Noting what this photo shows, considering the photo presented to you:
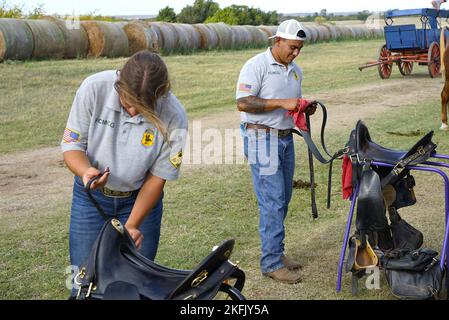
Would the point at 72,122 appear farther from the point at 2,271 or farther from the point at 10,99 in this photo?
the point at 10,99

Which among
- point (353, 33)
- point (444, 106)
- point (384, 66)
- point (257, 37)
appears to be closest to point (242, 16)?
point (353, 33)

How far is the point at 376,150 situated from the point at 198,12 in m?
45.8

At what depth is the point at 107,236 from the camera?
260 cm

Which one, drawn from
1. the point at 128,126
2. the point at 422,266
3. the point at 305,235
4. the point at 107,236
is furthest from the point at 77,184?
the point at 305,235

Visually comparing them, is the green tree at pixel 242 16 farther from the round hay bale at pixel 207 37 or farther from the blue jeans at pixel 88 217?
the blue jeans at pixel 88 217

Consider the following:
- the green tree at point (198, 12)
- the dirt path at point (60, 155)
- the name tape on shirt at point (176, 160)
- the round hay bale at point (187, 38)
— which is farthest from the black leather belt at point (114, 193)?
the green tree at point (198, 12)

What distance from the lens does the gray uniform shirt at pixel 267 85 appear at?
14.7ft

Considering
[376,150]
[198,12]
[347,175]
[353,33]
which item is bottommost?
[353,33]

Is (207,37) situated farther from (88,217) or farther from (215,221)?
(88,217)

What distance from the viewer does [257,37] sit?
32750mm

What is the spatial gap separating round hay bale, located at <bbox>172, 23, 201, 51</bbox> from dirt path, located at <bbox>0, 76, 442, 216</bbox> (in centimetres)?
1155

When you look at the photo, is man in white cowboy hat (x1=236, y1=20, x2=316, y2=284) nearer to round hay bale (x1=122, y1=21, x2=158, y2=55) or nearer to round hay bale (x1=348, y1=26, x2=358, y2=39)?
round hay bale (x1=122, y1=21, x2=158, y2=55)
